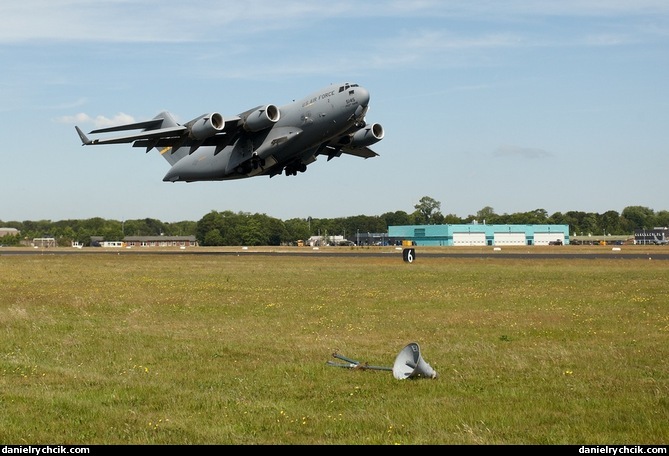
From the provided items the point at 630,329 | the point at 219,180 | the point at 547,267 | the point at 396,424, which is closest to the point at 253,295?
the point at 630,329

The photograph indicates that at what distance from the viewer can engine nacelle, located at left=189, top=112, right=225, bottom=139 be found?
47344 mm

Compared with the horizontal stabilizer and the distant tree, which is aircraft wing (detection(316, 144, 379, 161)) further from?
the distant tree

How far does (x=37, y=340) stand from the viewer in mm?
18609

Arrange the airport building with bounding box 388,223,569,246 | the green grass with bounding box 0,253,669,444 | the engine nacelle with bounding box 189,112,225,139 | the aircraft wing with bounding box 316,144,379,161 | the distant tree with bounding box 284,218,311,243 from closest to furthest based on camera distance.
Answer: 1. the green grass with bounding box 0,253,669,444
2. the engine nacelle with bounding box 189,112,225,139
3. the aircraft wing with bounding box 316,144,379,161
4. the distant tree with bounding box 284,218,311,243
5. the airport building with bounding box 388,223,569,246

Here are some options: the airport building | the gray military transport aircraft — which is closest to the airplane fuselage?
the gray military transport aircraft

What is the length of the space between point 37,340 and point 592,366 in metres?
11.8

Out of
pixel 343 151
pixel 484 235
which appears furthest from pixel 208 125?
pixel 484 235

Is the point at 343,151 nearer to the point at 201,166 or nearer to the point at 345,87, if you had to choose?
the point at 201,166

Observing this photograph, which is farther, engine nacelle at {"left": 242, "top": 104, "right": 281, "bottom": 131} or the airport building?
the airport building

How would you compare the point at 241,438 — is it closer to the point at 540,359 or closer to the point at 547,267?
the point at 540,359

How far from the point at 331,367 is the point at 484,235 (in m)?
148

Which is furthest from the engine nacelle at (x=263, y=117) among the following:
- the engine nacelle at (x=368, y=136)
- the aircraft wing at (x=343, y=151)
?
the engine nacelle at (x=368, y=136)

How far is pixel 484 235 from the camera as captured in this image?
160m

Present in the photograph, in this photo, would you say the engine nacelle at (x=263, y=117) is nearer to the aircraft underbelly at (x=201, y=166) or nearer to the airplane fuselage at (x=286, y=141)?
the airplane fuselage at (x=286, y=141)
